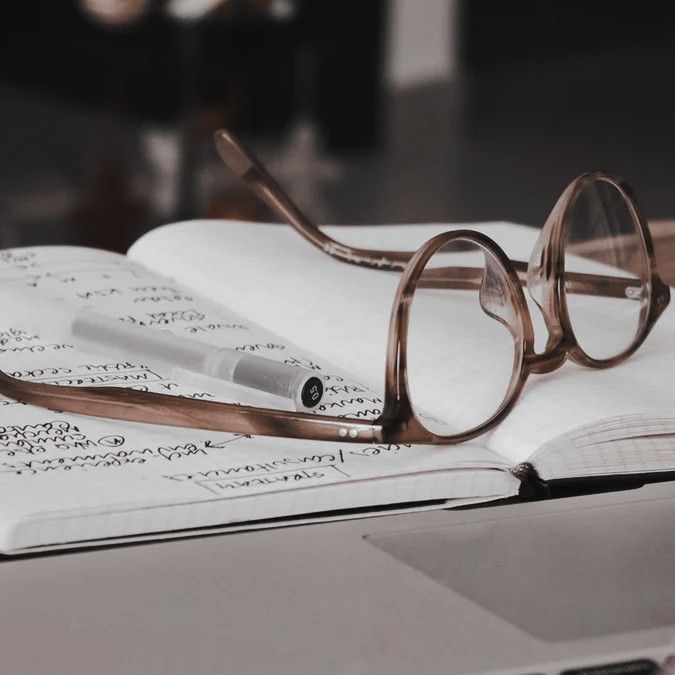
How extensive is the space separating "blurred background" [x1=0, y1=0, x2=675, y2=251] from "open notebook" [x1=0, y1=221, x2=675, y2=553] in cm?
147

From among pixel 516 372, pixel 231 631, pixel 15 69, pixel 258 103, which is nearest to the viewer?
pixel 231 631

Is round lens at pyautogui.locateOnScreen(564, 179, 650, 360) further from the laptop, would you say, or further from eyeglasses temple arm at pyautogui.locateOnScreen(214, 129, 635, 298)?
the laptop

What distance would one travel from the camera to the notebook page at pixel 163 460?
0.38 metres

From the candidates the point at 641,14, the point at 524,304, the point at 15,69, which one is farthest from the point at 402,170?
the point at 524,304

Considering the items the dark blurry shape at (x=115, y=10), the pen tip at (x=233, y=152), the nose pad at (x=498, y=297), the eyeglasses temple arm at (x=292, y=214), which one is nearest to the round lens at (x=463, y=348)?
the nose pad at (x=498, y=297)

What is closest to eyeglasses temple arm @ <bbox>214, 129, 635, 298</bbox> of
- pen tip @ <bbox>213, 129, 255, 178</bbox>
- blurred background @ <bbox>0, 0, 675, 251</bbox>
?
pen tip @ <bbox>213, 129, 255, 178</bbox>

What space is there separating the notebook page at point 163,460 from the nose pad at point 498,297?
55 millimetres

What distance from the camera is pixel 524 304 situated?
0.48 meters

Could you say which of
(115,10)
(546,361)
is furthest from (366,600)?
(115,10)

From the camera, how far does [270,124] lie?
3.06m

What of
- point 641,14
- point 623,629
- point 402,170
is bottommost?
point 623,629

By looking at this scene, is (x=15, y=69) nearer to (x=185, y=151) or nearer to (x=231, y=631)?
(x=185, y=151)

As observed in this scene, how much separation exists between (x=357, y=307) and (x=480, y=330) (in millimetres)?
64

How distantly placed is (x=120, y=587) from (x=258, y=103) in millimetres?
2718
